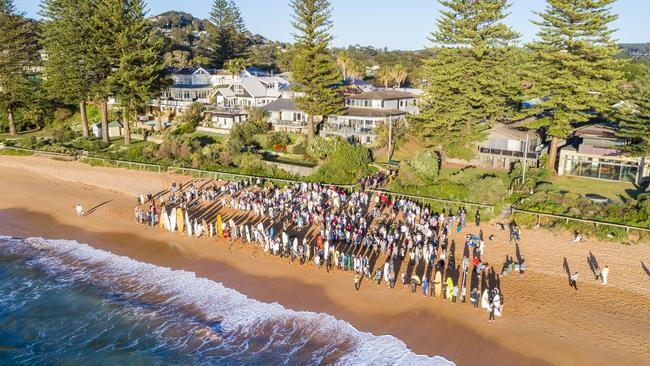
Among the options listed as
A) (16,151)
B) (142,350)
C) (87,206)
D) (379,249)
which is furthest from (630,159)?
(16,151)

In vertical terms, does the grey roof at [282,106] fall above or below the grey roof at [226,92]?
below

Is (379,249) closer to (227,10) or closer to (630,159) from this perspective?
(630,159)

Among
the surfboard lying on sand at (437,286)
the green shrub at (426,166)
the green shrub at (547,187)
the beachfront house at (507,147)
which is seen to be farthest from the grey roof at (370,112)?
the surfboard lying on sand at (437,286)

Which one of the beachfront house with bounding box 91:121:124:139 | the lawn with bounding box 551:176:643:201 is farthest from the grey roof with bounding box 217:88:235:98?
the lawn with bounding box 551:176:643:201

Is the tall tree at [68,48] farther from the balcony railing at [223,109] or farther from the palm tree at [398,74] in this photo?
the palm tree at [398,74]

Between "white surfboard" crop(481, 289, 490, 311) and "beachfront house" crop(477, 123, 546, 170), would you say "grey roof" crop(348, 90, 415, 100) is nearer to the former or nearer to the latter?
"beachfront house" crop(477, 123, 546, 170)
